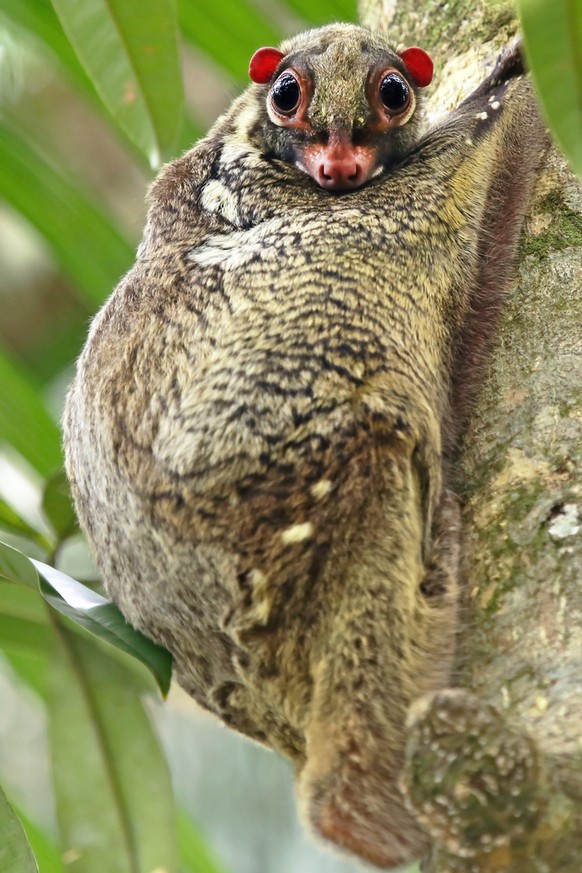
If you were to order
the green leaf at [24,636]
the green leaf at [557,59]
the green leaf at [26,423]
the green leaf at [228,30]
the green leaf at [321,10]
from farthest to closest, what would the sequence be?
the green leaf at [321,10], the green leaf at [228,30], the green leaf at [26,423], the green leaf at [24,636], the green leaf at [557,59]

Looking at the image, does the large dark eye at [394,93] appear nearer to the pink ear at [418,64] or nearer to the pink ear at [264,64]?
the pink ear at [418,64]

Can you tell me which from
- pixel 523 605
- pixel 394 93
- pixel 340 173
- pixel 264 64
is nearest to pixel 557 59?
pixel 523 605

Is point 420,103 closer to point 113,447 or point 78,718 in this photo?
point 113,447

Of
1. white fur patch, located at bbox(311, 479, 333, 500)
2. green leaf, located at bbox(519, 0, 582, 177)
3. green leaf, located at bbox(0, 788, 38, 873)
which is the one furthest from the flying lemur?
green leaf, located at bbox(519, 0, 582, 177)

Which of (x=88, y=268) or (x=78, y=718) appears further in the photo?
(x=88, y=268)

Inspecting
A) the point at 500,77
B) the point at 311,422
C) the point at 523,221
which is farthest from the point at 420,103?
the point at 311,422

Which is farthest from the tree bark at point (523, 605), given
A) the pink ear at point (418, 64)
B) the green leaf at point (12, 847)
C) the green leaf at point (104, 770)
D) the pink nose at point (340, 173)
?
the green leaf at point (12, 847)

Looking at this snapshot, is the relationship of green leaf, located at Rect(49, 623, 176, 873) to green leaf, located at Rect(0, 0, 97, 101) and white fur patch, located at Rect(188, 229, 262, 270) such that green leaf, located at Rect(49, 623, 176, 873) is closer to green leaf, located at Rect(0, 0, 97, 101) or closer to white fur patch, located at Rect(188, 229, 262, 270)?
white fur patch, located at Rect(188, 229, 262, 270)
